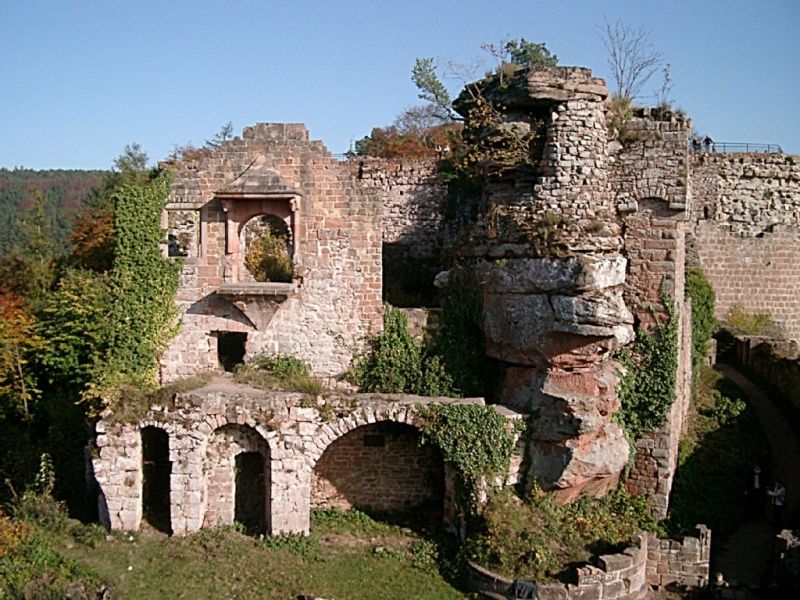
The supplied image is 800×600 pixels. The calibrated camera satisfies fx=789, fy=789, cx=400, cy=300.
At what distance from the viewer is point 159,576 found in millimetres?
14500

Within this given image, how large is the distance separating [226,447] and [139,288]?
14.0 ft

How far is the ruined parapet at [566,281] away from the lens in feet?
51.7

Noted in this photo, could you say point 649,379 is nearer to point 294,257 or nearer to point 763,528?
point 763,528

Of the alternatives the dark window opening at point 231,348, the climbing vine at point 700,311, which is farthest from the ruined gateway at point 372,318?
the climbing vine at point 700,311

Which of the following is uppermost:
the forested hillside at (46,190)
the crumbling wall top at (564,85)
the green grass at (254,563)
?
the forested hillside at (46,190)

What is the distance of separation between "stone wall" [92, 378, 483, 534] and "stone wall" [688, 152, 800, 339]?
14.2m

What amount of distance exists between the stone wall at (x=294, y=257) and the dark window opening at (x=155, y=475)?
4.63 feet

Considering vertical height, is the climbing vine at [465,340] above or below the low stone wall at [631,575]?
above

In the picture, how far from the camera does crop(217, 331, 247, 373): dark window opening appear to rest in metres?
19.5

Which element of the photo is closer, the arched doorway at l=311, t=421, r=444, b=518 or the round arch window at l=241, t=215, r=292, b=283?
the arched doorway at l=311, t=421, r=444, b=518

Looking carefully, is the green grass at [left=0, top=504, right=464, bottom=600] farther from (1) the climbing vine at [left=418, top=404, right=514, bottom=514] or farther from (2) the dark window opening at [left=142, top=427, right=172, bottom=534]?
(1) the climbing vine at [left=418, top=404, right=514, bottom=514]

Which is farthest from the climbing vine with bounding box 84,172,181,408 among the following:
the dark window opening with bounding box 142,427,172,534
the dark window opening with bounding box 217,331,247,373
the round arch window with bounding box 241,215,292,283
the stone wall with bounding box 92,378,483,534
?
the round arch window with bounding box 241,215,292,283

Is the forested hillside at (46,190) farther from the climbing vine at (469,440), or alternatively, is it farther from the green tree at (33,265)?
the climbing vine at (469,440)

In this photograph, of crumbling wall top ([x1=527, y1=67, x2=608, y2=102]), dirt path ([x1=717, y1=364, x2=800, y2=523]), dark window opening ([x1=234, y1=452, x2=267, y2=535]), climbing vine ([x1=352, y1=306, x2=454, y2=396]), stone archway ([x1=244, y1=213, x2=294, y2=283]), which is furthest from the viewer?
stone archway ([x1=244, y1=213, x2=294, y2=283])
